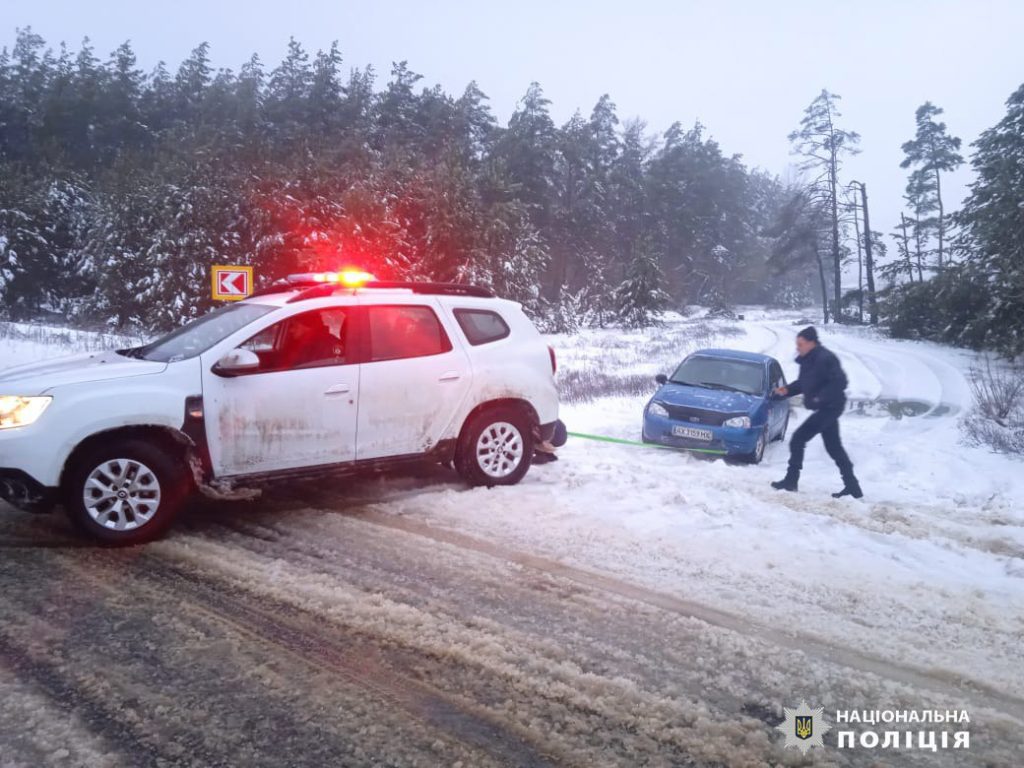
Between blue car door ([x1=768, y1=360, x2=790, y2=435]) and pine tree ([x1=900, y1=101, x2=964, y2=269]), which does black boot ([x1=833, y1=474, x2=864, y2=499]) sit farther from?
pine tree ([x1=900, y1=101, x2=964, y2=269])

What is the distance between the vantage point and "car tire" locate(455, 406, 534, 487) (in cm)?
668

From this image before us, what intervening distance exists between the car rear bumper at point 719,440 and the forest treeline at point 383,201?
19.4m

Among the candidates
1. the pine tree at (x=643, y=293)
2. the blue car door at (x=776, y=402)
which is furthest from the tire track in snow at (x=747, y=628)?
the pine tree at (x=643, y=293)

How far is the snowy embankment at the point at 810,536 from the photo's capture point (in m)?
4.29

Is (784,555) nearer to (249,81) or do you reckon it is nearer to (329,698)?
(329,698)

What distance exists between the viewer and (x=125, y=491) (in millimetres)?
→ 5055

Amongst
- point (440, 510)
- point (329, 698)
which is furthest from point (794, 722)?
point (440, 510)

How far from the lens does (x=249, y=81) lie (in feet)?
209

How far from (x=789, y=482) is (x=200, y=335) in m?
5.92

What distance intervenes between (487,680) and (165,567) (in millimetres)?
2464

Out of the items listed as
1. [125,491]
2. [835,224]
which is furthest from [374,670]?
[835,224]

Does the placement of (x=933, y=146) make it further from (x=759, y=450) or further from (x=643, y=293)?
(x=759, y=450)

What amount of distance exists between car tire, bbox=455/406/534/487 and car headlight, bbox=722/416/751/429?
12.8ft

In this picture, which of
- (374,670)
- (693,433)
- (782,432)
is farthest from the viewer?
(782,432)
